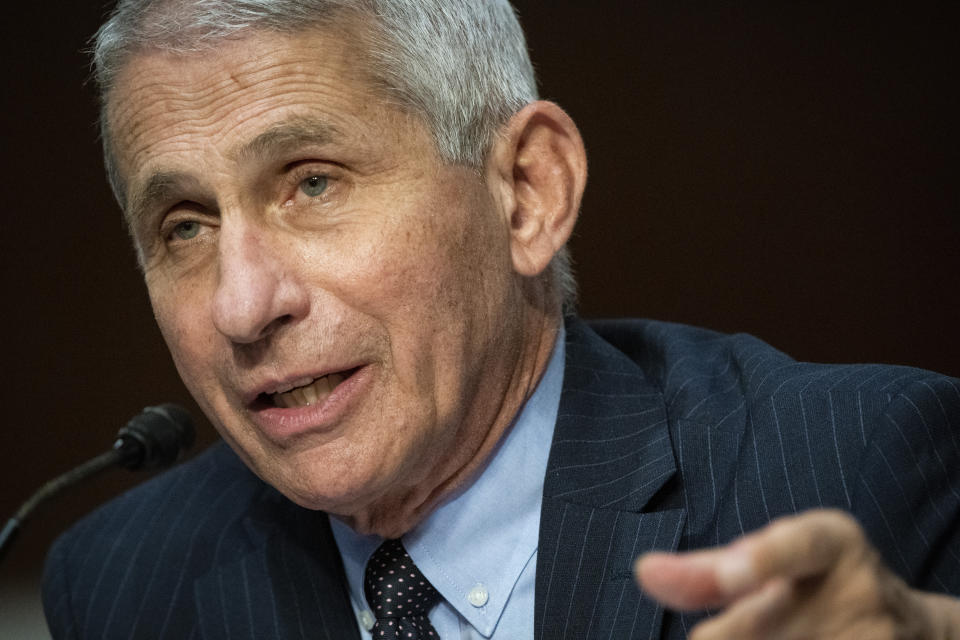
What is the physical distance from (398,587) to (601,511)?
381 mm

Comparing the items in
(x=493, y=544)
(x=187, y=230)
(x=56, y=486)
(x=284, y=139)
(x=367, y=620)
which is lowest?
(x=367, y=620)

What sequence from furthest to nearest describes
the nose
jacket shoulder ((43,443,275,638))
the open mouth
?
jacket shoulder ((43,443,275,638)) < the open mouth < the nose

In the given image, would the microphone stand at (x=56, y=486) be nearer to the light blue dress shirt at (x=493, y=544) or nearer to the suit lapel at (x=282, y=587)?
the suit lapel at (x=282, y=587)

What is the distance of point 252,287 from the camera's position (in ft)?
5.54

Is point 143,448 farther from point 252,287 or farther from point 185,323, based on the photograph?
point 252,287

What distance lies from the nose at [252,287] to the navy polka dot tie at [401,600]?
1.70ft

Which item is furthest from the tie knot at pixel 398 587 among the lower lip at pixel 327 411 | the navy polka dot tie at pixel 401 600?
the lower lip at pixel 327 411

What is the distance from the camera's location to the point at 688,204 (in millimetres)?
3232

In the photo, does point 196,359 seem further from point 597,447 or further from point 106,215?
point 106,215

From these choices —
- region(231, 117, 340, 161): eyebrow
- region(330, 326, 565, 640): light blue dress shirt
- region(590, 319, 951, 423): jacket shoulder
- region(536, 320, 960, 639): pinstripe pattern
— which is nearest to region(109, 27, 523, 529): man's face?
region(231, 117, 340, 161): eyebrow

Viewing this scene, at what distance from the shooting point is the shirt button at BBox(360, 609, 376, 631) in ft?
6.76

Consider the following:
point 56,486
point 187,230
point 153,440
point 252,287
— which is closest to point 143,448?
point 153,440

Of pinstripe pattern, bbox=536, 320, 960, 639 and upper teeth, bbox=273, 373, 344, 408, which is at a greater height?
upper teeth, bbox=273, 373, 344, 408

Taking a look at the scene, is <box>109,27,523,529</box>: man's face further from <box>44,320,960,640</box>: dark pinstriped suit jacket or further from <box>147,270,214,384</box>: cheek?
<box>44,320,960,640</box>: dark pinstriped suit jacket
